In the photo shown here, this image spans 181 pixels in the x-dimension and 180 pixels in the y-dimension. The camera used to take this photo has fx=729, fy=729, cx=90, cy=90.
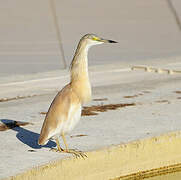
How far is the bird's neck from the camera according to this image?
278 inches

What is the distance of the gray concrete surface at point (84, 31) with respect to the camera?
15.0 m

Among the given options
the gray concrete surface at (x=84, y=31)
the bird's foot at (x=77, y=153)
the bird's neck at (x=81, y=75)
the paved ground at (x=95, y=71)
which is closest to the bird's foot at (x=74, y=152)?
the bird's foot at (x=77, y=153)

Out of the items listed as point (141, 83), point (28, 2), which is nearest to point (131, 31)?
point (28, 2)

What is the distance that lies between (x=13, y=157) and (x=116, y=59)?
313 inches

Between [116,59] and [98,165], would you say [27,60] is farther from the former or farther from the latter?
[98,165]

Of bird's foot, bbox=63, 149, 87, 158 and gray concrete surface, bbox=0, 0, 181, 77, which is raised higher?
bird's foot, bbox=63, 149, 87, 158

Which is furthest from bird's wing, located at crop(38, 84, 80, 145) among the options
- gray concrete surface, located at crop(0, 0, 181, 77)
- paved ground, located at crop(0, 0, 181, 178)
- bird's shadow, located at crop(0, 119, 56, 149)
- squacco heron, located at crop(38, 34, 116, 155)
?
gray concrete surface, located at crop(0, 0, 181, 77)

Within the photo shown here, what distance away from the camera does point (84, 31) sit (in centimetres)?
1642

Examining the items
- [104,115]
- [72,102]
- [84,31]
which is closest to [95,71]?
[84,31]

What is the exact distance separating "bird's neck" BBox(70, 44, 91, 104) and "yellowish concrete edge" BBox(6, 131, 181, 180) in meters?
0.65

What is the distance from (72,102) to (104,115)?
2689mm

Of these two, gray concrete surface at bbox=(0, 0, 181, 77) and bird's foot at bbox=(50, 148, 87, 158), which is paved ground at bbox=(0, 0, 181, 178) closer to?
gray concrete surface at bbox=(0, 0, 181, 77)

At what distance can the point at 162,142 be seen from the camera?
26.5 feet

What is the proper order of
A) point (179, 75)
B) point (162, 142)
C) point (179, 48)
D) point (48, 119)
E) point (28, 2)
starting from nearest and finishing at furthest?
point (48, 119) < point (162, 142) < point (179, 75) < point (179, 48) < point (28, 2)
